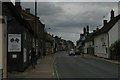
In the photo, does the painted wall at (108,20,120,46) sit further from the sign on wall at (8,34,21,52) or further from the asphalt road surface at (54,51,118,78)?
the sign on wall at (8,34,21,52)

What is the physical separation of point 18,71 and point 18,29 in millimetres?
3518

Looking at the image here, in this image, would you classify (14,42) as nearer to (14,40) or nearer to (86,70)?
(14,40)

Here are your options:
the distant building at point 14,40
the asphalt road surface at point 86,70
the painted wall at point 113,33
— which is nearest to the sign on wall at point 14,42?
the distant building at point 14,40

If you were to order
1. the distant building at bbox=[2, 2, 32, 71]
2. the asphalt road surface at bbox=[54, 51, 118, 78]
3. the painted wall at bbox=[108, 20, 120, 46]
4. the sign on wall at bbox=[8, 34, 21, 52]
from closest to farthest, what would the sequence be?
the asphalt road surface at bbox=[54, 51, 118, 78] < the distant building at bbox=[2, 2, 32, 71] < the sign on wall at bbox=[8, 34, 21, 52] < the painted wall at bbox=[108, 20, 120, 46]

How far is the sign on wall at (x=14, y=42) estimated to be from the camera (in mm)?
28594

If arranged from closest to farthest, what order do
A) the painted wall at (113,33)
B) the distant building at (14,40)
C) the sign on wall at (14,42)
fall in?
the distant building at (14,40), the sign on wall at (14,42), the painted wall at (113,33)

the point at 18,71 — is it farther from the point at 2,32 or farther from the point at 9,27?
the point at 2,32

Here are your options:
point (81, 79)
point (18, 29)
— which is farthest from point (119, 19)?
point (81, 79)

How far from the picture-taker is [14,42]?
28875 mm

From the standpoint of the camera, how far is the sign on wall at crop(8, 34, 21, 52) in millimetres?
28594

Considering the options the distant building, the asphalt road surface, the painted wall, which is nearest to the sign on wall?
the distant building

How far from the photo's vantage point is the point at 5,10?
91.5ft

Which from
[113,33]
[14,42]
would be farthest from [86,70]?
[113,33]

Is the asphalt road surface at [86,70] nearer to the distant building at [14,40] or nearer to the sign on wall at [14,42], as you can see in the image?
the distant building at [14,40]
